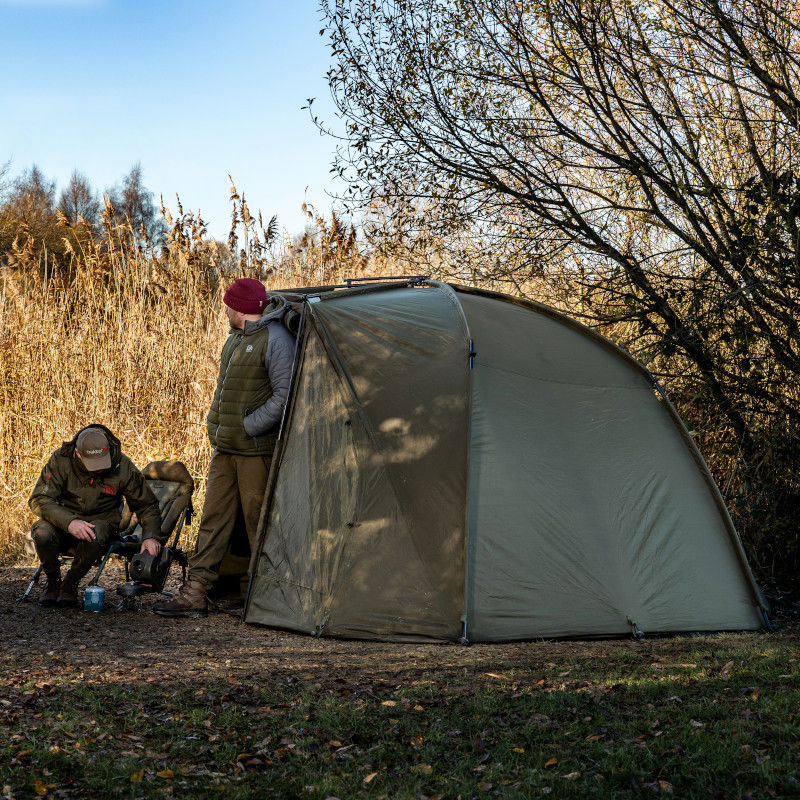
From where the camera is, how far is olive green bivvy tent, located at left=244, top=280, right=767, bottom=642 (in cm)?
551

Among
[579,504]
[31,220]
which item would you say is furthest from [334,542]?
[31,220]

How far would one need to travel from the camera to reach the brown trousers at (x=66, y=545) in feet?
20.3

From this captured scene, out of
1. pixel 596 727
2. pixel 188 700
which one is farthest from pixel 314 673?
pixel 596 727

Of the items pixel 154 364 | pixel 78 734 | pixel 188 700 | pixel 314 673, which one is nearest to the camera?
pixel 78 734

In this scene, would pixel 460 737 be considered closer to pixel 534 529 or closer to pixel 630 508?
pixel 534 529

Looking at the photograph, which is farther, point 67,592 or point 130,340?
point 130,340

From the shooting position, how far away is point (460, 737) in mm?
3738

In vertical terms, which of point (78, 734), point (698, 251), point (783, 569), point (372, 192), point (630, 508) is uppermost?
point (372, 192)

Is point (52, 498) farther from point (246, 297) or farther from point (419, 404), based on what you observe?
point (419, 404)

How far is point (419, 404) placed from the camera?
5.78 m

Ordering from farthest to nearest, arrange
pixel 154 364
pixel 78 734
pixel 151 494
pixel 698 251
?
pixel 154 364
pixel 698 251
pixel 151 494
pixel 78 734

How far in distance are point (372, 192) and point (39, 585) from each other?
3949 millimetres

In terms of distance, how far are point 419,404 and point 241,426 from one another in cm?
118

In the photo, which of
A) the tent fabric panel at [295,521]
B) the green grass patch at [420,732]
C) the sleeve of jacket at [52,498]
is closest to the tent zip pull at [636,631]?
the green grass patch at [420,732]
